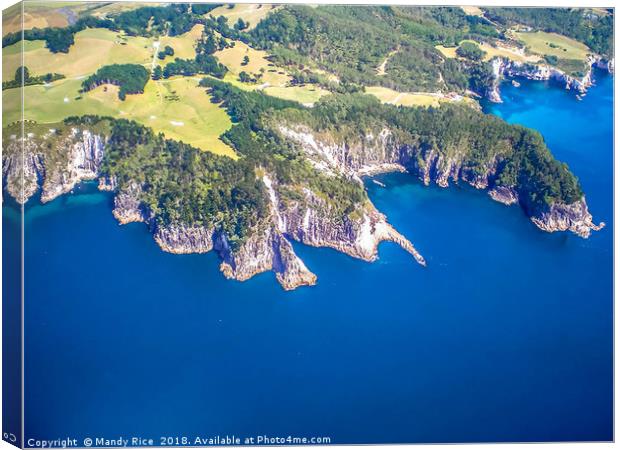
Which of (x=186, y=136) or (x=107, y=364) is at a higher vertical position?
(x=186, y=136)

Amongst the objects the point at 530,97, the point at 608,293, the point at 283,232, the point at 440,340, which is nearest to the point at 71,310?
the point at 283,232

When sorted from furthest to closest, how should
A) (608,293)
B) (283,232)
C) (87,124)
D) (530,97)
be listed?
(530,97) → (87,124) → (283,232) → (608,293)

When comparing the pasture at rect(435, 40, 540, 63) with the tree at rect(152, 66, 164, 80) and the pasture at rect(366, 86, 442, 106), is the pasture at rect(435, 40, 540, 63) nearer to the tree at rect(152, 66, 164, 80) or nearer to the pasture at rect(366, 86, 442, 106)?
the pasture at rect(366, 86, 442, 106)

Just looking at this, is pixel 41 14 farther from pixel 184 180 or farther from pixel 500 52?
pixel 500 52

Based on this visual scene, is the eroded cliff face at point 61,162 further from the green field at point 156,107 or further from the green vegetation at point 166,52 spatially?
the green vegetation at point 166,52

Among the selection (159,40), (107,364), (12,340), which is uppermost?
(159,40)

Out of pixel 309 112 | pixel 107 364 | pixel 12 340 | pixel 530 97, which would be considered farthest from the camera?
pixel 530 97

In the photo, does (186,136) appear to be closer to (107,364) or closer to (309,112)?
(309,112)

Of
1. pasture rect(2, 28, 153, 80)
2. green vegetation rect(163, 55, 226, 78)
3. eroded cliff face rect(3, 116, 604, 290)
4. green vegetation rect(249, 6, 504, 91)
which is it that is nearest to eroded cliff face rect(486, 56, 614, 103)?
green vegetation rect(249, 6, 504, 91)
